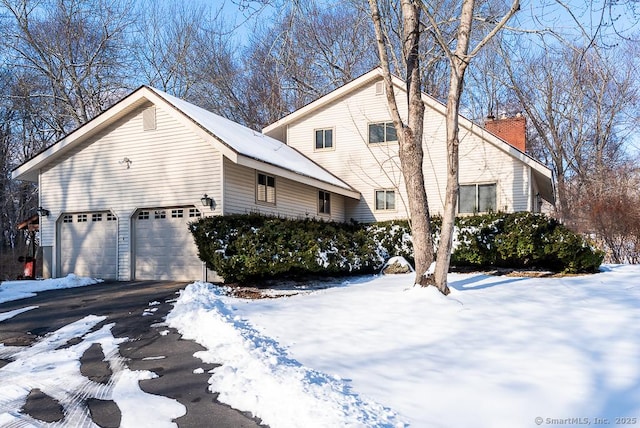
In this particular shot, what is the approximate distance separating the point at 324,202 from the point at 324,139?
2958 mm

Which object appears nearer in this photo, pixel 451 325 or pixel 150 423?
pixel 150 423

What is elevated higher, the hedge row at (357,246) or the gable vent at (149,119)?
the gable vent at (149,119)

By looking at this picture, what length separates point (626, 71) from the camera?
20.0 metres

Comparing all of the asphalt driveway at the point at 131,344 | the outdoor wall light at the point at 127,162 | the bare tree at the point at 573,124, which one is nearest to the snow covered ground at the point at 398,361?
the asphalt driveway at the point at 131,344

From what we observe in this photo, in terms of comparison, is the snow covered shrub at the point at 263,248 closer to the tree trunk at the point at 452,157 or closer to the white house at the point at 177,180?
the white house at the point at 177,180

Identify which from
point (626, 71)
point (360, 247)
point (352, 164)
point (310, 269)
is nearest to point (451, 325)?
point (310, 269)

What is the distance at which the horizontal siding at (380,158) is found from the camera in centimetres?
1609

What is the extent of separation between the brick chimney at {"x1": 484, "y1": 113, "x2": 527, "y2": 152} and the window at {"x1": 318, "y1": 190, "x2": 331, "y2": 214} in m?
7.26

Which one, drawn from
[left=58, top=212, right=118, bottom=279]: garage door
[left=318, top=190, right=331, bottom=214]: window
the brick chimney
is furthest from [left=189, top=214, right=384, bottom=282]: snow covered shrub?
the brick chimney

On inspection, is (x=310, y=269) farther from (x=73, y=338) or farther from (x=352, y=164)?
(x=352, y=164)

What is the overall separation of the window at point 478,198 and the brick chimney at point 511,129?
150 inches

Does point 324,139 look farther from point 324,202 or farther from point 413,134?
point 413,134

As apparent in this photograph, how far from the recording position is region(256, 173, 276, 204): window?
13638mm

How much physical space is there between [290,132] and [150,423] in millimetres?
16218
